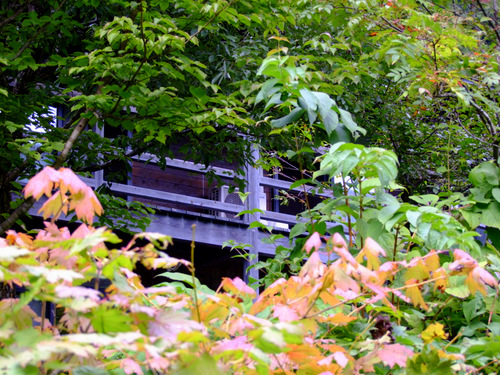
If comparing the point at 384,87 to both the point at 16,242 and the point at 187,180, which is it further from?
the point at 16,242

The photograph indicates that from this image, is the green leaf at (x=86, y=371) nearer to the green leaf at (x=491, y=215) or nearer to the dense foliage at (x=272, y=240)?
the dense foliage at (x=272, y=240)

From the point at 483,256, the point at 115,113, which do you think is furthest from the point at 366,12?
the point at 483,256

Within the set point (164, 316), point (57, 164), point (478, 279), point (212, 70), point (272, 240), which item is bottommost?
point (164, 316)

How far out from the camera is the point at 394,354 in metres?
1.54

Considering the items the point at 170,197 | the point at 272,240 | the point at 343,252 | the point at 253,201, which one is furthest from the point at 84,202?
the point at 253,201

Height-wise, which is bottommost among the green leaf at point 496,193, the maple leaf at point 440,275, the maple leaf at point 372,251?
the maple leaf at point 440,275

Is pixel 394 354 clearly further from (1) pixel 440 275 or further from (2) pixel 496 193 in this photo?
(2) pixel 496 193

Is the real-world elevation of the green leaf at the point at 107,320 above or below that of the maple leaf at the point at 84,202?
below

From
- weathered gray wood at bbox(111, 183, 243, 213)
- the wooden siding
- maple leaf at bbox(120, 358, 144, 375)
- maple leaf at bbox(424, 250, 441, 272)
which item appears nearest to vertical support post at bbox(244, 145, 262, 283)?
weathered gray wood at bbox(111, 183, 243, 213)

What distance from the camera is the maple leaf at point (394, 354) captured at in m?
1.53

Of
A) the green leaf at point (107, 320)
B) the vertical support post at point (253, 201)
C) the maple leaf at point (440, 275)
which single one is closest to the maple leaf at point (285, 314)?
the green leaf at point (107, 320)

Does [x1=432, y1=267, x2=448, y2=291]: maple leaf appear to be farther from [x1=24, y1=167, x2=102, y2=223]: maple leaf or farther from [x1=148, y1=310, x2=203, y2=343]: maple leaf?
[x1=24, y1=167, x2=102, y2=223]: maple leaf

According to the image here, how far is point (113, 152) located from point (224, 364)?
196 inches

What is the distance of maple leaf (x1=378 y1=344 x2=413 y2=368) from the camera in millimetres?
1528
